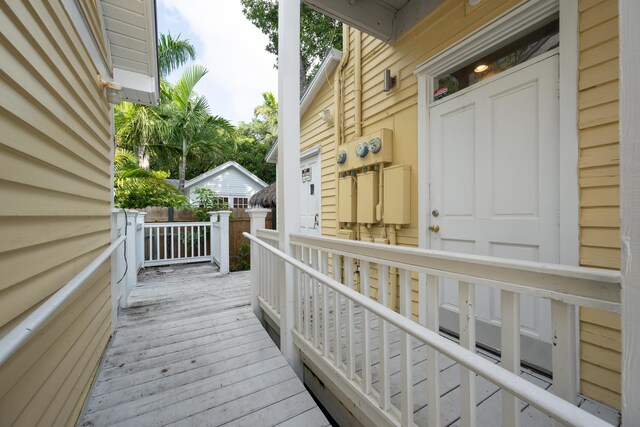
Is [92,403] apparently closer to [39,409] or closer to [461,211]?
[39,409]

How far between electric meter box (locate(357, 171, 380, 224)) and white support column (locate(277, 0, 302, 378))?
0.98 metres

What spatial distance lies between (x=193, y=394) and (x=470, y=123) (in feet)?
9.06

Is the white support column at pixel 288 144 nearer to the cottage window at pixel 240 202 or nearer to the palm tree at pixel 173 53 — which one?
the palm tree at pixel 173 53

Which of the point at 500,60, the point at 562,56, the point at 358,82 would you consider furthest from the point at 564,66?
the point at 358,82

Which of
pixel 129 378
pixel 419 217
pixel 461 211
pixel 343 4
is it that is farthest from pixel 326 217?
pixel 129 378

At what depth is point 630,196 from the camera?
1.82 feet

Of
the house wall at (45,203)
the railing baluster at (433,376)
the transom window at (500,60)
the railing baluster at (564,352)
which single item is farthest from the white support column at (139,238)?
the railing baluster at (564,352)

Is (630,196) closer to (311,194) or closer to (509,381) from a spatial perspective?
(509,381)

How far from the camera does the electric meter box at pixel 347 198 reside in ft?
10.4

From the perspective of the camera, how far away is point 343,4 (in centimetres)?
254

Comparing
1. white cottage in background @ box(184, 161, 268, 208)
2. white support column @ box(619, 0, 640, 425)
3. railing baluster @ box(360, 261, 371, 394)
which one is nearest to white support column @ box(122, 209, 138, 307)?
railing baluster @ box(360, 261, 371, 394)

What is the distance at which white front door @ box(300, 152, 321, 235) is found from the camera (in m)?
4.18

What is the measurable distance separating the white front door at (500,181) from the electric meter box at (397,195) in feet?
0.74

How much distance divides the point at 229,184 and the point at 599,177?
12223mm
